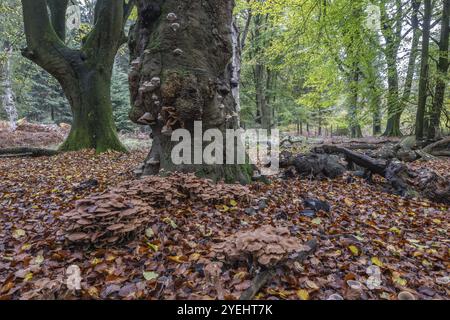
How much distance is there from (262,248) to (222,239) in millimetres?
674

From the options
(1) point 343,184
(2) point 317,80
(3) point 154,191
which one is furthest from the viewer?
(2) point 317,80

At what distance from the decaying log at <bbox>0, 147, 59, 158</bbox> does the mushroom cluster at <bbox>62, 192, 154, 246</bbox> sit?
24.0ft

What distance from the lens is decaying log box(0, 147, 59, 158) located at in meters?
8.68

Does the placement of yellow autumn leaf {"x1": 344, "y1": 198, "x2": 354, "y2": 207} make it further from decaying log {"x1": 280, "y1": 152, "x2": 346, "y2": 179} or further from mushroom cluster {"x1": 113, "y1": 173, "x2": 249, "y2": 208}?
mushroom cluster {"x1": 113, "y1": 173, "x2": 249, "y2": 208}

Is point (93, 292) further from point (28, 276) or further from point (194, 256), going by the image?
point (194, 256)

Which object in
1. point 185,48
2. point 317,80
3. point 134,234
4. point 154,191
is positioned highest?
point 317,80

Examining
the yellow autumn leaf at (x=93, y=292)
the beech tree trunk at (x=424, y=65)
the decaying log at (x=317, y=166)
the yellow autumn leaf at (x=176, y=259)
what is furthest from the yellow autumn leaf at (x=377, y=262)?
the beech tree trunk at (x=424, y=65)

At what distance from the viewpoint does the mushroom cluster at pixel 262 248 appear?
6.81ft

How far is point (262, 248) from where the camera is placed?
2.15 metres

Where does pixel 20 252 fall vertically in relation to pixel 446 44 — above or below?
below

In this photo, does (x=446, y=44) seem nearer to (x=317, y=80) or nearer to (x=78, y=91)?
(x=317, y=80)
